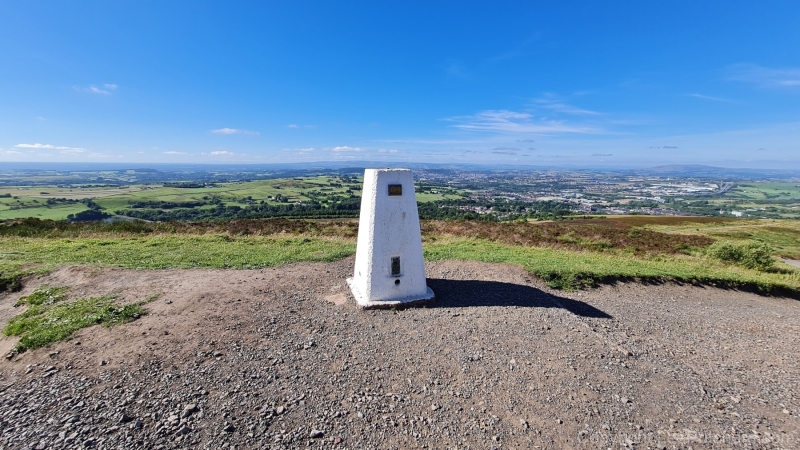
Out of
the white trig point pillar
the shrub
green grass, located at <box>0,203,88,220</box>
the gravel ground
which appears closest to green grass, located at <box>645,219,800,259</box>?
the shrub

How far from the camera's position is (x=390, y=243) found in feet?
33.4

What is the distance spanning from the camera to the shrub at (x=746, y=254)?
61.8ft

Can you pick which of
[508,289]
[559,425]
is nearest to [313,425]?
[559,425]

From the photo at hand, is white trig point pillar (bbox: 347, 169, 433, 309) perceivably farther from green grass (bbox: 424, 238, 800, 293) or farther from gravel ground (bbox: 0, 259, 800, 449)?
green grass (bbox: 424, 238, 800, 293)

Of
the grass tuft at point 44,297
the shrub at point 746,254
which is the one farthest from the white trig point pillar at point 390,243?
the shrub at point 746,254

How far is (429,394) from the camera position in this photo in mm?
6785

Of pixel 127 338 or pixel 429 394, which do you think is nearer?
pixel 429 394

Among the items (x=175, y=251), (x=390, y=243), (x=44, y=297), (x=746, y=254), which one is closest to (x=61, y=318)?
(x=44, y=297)

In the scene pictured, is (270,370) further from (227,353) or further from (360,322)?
(360,322)

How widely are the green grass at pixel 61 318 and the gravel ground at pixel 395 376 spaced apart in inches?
14.9

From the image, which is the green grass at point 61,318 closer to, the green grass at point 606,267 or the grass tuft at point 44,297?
the grass tuft at point 44,297

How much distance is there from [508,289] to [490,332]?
3.61 meters

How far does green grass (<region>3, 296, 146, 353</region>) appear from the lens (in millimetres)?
7867

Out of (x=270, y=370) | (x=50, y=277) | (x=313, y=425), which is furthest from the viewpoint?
(x=50, y=277)
